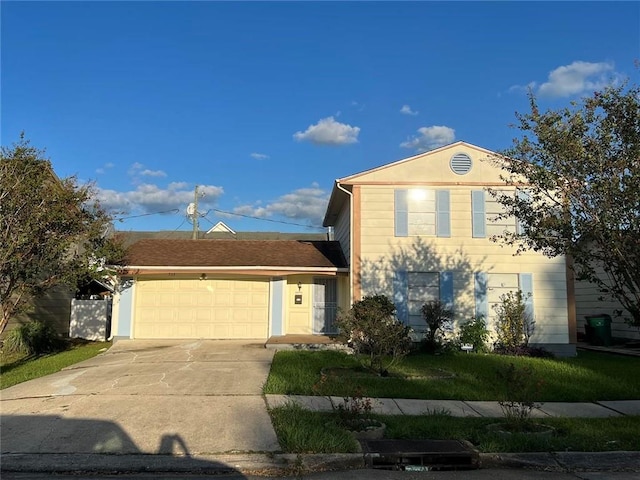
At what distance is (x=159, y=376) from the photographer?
10109 millimetres

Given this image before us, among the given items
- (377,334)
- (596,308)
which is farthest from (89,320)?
(596,308)

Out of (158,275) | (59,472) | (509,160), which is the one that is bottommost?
(59,472)

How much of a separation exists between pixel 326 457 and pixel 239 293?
11.5m

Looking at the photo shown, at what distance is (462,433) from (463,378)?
4038mm

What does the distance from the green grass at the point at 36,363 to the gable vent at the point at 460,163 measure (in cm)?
1185

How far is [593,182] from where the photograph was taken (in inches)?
293

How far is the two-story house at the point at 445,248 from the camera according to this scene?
1496 cm

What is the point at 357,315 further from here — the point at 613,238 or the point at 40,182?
the point at 40,182

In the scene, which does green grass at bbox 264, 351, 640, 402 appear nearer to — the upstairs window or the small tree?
the small tree

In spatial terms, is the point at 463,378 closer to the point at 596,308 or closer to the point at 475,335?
the point at 475,335

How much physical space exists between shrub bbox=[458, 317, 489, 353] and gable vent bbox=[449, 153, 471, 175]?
4639 millimetres

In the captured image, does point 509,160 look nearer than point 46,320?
Yes

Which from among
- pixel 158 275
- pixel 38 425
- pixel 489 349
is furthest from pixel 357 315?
pixel 158 275

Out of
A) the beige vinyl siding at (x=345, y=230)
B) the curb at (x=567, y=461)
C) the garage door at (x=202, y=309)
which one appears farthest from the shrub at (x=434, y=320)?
the curb at (x=567, y=461)
